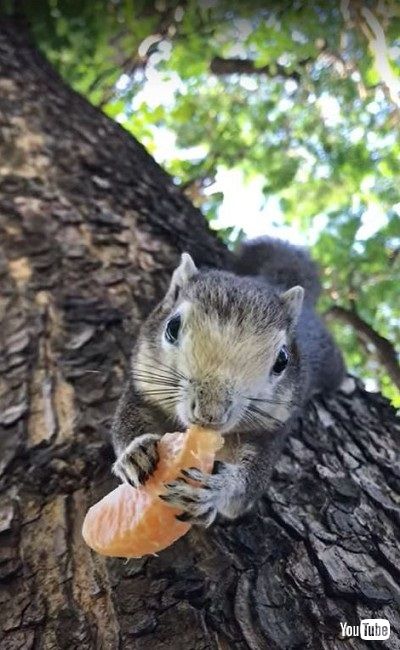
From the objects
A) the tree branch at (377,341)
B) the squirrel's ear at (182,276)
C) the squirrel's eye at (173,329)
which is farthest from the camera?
the tree branch at (377,341)

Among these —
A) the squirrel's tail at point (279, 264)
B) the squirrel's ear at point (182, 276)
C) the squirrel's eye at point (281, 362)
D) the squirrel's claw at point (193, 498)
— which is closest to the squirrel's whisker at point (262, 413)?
the squirrel's eye at point (281, 362)

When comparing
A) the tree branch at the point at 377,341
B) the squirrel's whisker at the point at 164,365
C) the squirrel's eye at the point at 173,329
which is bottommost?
the squirrel's whisker at the point at 164,365

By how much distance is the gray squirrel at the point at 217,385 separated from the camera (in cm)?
170

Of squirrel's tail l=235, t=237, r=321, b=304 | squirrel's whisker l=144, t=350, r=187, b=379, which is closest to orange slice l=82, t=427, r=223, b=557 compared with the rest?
squirrel's whisker l=144, t=350, r=187, b=379

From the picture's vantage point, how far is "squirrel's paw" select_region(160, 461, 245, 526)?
1.66 metres

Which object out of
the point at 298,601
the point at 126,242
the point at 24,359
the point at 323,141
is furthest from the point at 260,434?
the point at 323,141

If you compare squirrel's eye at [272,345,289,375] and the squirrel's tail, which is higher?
the squirrel's tail

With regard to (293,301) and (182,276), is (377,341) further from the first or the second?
(182,276)

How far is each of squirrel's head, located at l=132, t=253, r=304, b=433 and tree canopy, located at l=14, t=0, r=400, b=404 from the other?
7.27ft

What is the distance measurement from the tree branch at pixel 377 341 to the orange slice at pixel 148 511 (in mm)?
2684

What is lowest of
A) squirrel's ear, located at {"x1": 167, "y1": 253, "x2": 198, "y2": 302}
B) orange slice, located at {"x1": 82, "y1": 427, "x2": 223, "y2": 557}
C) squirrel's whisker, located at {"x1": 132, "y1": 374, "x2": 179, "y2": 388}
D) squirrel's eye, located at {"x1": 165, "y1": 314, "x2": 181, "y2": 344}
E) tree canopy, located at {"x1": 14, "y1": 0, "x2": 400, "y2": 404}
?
orange slice, located at {"x1": 82, "y1": 427, "x2": 223, "y2": 557}

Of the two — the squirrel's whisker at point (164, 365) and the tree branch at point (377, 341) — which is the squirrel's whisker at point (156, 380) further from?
the tree branch at point (377, 341)

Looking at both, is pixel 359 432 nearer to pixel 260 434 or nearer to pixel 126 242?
pixel 260 434

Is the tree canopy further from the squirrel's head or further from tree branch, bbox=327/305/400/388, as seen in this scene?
the squirrel's head
